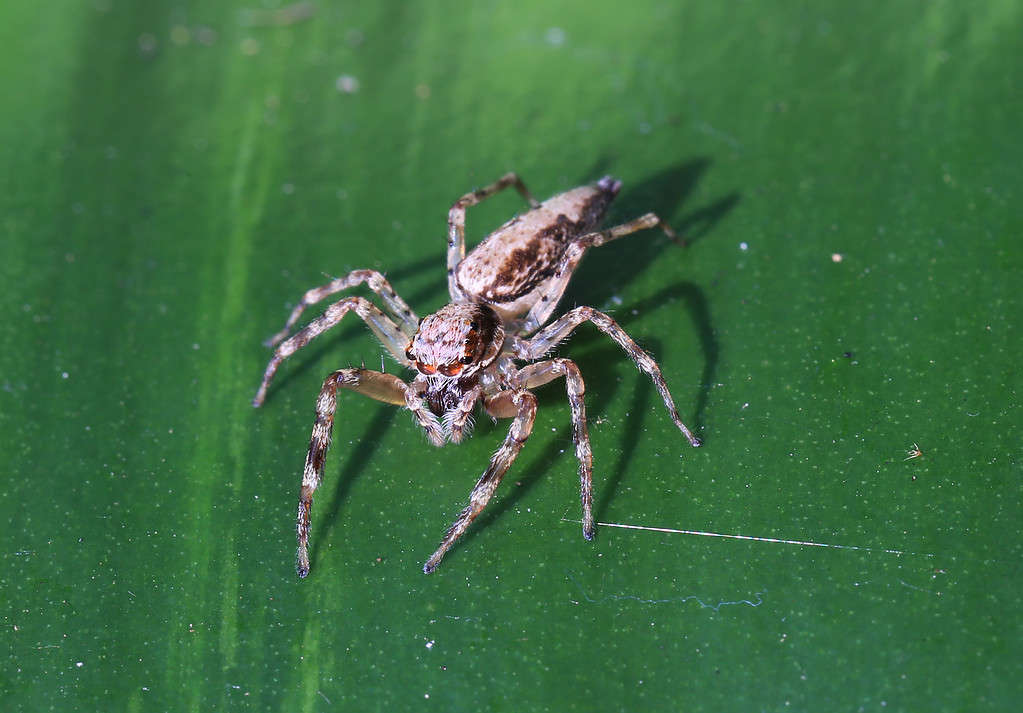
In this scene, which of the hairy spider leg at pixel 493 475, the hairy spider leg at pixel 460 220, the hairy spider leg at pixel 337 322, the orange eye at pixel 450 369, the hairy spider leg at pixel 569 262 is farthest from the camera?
the hairy spider leg at pixel 460 220

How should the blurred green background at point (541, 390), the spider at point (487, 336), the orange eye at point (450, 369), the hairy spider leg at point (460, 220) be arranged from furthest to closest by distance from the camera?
the hairy spider leg at point (460, 220) < the orange eye at point (450, 369) < the spider at point (487, 336) < the blurred green background at point (541, 390)

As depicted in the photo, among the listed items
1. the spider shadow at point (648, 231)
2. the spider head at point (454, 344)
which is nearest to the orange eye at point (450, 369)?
the spider head at point (454, 344)

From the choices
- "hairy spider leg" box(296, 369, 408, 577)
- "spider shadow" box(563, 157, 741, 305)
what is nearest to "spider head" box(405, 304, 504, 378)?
"hairy spider leg" box(296, 369, 408, 577)

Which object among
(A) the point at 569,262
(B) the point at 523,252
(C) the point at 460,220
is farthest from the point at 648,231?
(C) the point at 460,220

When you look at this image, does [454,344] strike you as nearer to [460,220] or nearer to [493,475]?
[493,475]

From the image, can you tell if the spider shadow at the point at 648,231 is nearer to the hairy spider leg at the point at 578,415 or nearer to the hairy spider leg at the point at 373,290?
the hairy spider leg at the point at 578,415

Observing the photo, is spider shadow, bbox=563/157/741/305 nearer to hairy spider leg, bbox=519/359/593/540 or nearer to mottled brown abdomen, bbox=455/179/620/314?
mottled brown abdomen, bbox=455/179/620/314
